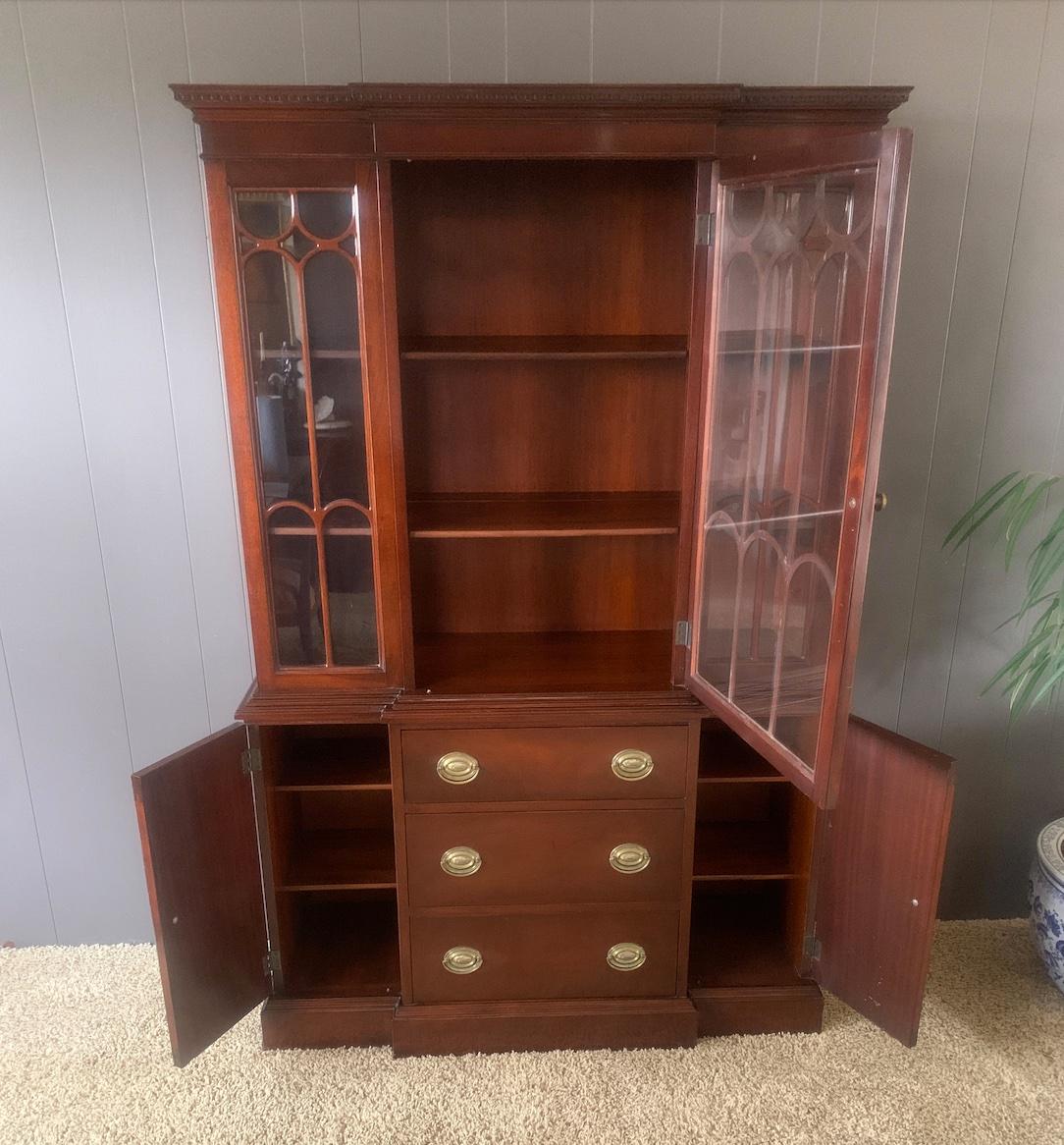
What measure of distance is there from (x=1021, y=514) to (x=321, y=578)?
1.39 m


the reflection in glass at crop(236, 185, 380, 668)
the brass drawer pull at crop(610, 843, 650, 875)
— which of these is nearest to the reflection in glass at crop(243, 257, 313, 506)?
the reflection in glass at crop(236, 185, 380, 668)

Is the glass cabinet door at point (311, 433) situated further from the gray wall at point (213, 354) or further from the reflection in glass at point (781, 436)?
the reflection in glass at point (781, 436)

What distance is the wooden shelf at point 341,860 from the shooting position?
1.67 meters

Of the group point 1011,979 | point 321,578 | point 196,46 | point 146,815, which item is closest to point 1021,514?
point 1011,979

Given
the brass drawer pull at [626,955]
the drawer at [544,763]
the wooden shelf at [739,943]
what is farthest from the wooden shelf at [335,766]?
the wooden shelf at [739,943]

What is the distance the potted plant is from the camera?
5.34 feet

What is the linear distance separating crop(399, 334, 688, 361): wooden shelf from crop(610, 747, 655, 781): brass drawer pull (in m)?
0.74

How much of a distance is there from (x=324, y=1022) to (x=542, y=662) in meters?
0.87

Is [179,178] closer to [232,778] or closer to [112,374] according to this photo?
[112,374]

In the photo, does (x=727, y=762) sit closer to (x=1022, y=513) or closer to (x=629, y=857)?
(x=629, y=857)

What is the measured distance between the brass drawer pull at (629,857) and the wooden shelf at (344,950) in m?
0.55

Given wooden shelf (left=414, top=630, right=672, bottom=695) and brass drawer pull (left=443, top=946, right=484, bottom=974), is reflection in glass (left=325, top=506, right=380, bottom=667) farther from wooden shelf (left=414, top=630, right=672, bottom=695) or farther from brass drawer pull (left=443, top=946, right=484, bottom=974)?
brass drawer pull (left=443, top=946, right=484, bottom=974)

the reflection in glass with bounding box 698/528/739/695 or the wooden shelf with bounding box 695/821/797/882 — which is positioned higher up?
the reflection in glass with bounding box 698/528/739/695

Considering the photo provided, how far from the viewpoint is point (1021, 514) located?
1.62 metres
